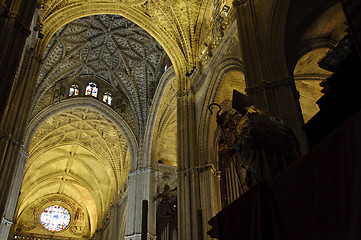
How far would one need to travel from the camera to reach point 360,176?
1.87 meters

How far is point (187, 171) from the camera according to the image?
10.1 metres

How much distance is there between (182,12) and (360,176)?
12031 mm

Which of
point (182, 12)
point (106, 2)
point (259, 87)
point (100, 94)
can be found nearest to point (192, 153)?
point (259, 87)

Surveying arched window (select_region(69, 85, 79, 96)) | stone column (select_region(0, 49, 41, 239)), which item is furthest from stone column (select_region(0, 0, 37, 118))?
arched window (select_region(69, 85, 79, 96))

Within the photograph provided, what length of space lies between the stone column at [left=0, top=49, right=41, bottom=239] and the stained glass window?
17.2 metres

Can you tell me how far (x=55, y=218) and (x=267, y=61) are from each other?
23.1 metres

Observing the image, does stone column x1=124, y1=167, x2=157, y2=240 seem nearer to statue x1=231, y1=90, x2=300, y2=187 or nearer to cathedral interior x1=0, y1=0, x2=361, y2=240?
cathedral interior x1=0, y1=0, x2=361, y2=240

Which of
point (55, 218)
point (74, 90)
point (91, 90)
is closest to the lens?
point (74, 90)

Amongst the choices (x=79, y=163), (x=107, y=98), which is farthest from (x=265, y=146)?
(x=79, y=163)

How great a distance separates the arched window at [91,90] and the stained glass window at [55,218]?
12.4 meters

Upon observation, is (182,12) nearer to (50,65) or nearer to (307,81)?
(307,81)

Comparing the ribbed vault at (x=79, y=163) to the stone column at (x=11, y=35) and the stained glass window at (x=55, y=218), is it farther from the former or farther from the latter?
the stone column at (x=11, y=35)

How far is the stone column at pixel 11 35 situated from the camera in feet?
18.4

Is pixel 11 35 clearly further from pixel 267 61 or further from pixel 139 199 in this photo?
pixel 139 199
